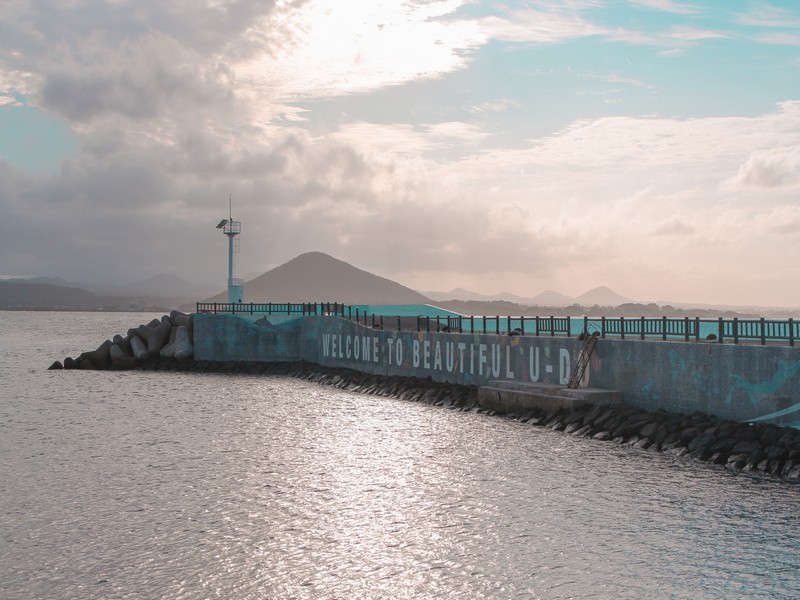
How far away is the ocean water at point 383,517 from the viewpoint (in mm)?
12289

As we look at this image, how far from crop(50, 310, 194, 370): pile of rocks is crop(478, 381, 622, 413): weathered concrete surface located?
29.9m

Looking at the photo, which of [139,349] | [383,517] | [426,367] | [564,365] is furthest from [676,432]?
[139,349]

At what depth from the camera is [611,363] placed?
2681cm

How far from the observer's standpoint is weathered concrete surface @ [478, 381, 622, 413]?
85.8ft

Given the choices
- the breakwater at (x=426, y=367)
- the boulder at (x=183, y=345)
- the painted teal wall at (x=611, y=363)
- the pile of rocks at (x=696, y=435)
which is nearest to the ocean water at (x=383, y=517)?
the pile of rocks at (x=696, y=435)

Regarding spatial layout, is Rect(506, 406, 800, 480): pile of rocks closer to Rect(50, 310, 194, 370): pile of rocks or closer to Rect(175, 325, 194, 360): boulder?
Rect(175, 325, 194, 360): boulder

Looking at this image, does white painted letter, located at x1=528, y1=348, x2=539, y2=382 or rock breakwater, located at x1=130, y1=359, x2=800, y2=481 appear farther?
white painted letter, located at x1=528, y1=348, x2=539, y2=382

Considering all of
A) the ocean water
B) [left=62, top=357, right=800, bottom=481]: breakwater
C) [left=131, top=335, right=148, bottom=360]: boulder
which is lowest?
the ocean water

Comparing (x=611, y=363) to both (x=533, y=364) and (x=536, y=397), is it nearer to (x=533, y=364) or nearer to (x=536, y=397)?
(x=536, y=397)

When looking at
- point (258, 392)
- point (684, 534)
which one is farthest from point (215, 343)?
point (684, 534)

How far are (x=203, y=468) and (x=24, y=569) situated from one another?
28.7ft

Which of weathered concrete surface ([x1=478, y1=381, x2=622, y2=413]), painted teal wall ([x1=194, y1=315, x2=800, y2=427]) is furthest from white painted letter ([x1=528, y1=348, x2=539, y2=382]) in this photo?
weathered concrete surface ([x1=478, y1=381, x2=622, y2=413])

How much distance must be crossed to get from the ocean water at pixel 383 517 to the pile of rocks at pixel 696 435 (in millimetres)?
570

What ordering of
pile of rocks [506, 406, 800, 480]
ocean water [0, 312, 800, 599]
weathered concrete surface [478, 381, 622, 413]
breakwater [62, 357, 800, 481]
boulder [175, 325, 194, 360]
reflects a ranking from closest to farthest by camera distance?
ocean water [0, 312, 800, 599] → pile of rocks [506, 406, 800, 480] → breakwater [62, 357, 800, 481] → weathered concrete surface [478, 381, 622, 413] → boulder [175, 325, 194, 360]
